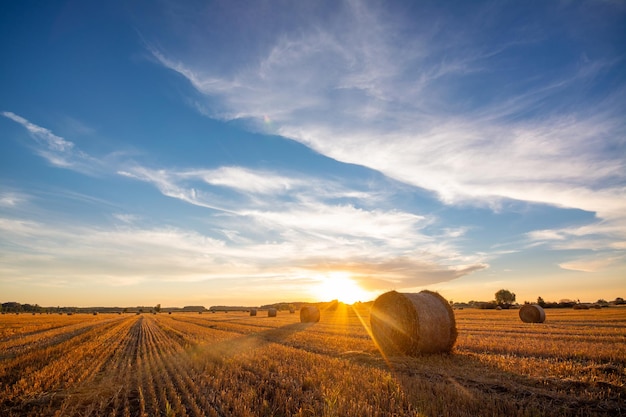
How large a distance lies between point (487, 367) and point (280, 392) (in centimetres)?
525

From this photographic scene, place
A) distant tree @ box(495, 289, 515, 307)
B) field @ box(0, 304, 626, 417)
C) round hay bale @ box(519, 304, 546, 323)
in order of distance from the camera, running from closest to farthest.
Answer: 1. field @ box(0, 304, 626, 417)
2. round hay bale @ box(519, 304, 546, 323)
3. distant tree @ box(495, 289, 515, 307)

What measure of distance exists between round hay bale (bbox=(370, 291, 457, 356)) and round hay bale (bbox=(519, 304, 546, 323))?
718 inches

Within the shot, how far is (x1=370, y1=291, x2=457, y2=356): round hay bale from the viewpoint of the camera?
37.7 feet

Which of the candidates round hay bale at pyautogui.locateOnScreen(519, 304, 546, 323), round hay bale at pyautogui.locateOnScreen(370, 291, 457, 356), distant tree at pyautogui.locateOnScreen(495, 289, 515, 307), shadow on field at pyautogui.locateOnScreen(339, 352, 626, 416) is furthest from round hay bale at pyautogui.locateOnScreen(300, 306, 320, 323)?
distant tree at pyautogui.locateOnScreen(495, 289, 515, 307)

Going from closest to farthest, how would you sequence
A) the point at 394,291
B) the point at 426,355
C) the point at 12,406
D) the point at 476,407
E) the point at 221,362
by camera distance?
the point at 476,407
the point at 12,406
the point at 221,362
the point at 426,355
the point at 394,291

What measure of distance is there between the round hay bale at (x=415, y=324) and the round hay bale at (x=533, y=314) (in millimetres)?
18230

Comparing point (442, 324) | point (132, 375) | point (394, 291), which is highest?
point (394, 291)

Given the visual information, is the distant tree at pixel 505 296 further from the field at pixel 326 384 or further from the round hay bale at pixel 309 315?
the field at pixel 326 384

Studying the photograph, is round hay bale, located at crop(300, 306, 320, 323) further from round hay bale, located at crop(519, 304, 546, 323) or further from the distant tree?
the distant tree

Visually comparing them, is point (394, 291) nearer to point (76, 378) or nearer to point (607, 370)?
point (607, 370)

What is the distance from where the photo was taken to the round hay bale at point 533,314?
1033 inches

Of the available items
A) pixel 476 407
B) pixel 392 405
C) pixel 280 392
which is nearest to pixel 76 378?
pixel 280 392

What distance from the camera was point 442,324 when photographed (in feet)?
38.8

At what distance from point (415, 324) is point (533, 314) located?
797 inches
